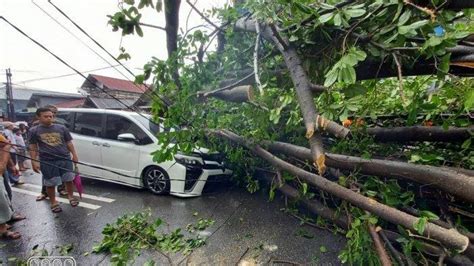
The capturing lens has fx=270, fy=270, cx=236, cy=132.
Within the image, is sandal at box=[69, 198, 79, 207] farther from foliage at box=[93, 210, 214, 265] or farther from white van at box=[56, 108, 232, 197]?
foliage at box=[93, 210, 214, 265]

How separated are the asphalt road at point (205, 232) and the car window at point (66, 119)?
5.04 feet

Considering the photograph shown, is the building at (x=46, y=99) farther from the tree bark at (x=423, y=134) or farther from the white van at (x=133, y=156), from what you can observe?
the tree bark at (x=423, y=134)

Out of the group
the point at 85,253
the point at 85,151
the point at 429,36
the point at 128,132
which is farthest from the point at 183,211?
the point at 429,36

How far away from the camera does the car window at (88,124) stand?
5902mm

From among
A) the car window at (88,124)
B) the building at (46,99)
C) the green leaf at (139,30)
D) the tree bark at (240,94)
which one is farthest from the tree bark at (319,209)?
the building at (46,99)

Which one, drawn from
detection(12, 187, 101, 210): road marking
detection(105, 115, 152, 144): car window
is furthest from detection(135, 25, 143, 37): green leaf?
detection(12, 187, 101, 210): road marking

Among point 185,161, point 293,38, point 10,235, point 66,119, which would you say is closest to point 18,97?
point 66,119

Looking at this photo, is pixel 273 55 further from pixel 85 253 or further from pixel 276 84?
pixel 85 253

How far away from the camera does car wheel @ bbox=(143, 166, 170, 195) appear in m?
5.32

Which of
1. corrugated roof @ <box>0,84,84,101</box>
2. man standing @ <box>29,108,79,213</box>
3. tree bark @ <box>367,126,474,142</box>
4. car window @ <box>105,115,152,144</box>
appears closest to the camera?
tree bark @ <box>367,126,474,142</box>

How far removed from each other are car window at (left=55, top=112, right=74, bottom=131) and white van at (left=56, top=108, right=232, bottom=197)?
0.08 feet

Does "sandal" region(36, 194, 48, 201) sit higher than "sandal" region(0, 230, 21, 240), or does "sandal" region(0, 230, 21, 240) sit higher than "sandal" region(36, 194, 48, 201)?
"sandal" region(0, 230, 21, 240)

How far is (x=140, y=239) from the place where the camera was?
3557 mm

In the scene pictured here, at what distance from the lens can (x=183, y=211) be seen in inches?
182
